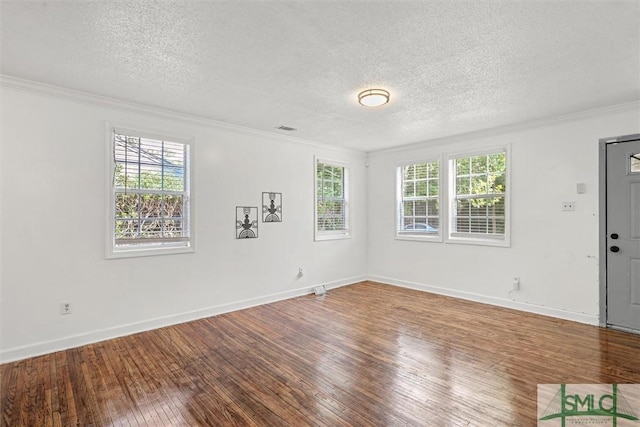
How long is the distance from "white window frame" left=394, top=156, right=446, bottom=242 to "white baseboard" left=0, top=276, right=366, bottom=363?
7.47 feet

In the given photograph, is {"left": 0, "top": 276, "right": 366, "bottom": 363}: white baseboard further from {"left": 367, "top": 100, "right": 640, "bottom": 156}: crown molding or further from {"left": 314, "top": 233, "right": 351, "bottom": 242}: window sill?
{"left": 367, "top": 100, "right": 640, "bottom": 156}: crown molding

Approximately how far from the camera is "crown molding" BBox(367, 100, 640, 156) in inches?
151

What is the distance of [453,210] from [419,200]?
666mm

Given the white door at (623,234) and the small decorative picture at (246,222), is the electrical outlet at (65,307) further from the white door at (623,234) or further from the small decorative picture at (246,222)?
the white door at (623,234)

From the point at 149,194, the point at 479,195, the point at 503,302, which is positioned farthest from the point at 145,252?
the point at 503,302

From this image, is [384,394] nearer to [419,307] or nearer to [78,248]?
[419,307]

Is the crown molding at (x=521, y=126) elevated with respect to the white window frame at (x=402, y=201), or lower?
elevated

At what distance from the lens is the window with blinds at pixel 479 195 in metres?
4.88

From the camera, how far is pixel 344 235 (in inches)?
248

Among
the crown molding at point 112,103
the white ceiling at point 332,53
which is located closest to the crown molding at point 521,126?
the white ceiling at point 332,53

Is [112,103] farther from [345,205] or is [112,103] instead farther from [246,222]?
[345,205]

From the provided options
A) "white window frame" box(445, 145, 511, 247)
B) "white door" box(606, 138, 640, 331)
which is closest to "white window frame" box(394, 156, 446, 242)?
"white window frame" box(445, 145, 511, 247)

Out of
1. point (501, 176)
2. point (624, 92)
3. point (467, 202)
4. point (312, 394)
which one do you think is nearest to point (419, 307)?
point (467, 202)

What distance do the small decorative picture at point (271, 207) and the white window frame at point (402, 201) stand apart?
7.71 feet
